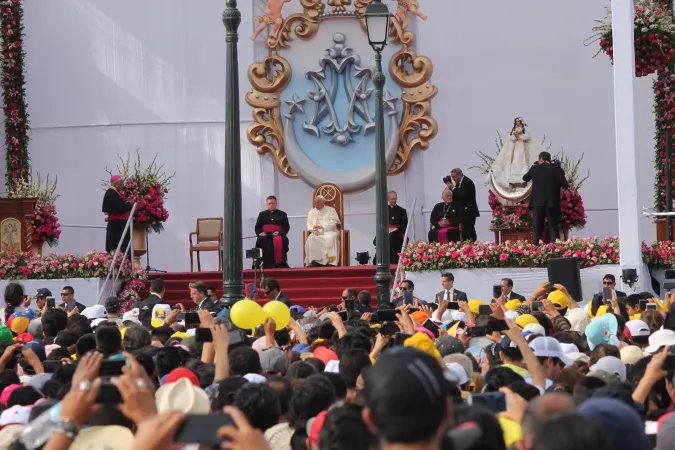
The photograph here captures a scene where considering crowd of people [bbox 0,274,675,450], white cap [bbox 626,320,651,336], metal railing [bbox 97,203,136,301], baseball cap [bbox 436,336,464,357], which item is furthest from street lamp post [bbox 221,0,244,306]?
metal railing [bbox 97,203,136,301]

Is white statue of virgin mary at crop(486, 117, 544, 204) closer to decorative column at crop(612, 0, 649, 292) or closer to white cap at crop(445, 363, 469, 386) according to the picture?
decorative column at crop(612, 0, 649, 292)

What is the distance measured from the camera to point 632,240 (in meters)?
16.7

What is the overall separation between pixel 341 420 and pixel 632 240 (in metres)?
13.1

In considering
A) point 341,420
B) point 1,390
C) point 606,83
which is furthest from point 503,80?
point 341,420

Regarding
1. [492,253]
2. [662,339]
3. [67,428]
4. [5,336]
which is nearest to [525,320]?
[662,339]

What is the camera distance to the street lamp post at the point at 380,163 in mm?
16391

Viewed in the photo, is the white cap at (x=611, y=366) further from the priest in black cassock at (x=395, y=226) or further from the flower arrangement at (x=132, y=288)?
the priest in black cassock at (x=395, y=226)

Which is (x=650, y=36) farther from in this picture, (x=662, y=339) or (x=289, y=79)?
(x=662, y=339)

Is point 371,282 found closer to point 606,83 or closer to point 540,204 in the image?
point 540,204

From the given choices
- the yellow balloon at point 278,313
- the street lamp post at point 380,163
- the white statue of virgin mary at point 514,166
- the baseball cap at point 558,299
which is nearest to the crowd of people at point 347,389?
the yellow balloon at point 278,313

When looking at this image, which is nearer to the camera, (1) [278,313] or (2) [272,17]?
(1) [278,313]

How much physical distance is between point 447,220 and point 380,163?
14.6 feet

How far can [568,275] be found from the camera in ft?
53.2

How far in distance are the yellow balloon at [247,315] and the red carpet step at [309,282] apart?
10602mm
